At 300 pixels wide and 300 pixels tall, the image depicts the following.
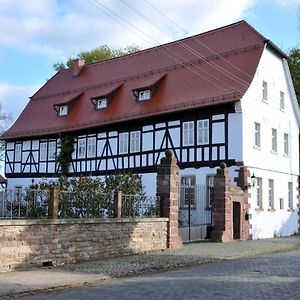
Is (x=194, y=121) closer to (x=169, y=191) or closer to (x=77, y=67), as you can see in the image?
(x=169, y=191)

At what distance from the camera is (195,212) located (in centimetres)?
2661

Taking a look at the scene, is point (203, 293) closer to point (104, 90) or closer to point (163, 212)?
point (163, 212)

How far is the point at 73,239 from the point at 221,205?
10450 mm

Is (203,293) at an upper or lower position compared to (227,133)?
lower

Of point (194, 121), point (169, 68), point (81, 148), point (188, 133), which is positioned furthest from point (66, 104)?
point (194, 121)

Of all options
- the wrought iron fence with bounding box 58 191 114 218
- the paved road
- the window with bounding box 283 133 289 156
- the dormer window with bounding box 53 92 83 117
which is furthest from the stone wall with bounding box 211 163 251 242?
the dormer window with bounding box 53 92 83 117

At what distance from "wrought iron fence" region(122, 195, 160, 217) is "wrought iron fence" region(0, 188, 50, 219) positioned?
3701mm

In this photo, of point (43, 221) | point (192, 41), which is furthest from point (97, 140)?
point (43, 221)

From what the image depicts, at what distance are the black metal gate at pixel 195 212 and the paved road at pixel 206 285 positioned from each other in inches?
336

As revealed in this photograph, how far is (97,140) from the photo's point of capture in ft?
117

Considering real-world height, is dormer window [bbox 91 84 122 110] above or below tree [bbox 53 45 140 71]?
below

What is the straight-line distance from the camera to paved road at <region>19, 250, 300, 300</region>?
10102 mm

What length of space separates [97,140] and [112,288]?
2472 cm

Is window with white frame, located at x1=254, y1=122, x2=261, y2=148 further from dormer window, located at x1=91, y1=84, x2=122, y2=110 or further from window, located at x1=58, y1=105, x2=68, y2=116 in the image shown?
window, located at x1=58, y1=105, x2=68, y2=116
